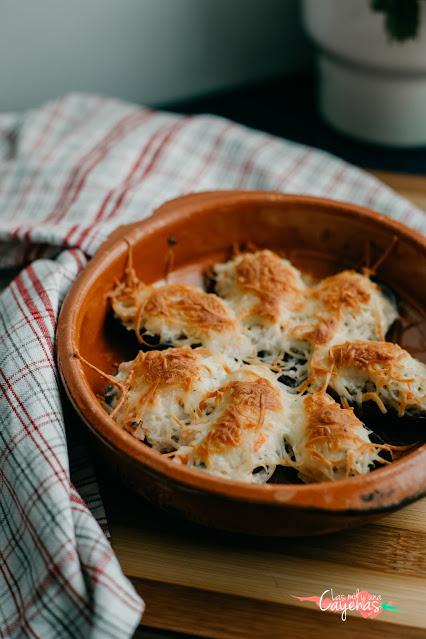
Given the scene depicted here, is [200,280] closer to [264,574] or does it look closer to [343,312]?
[343,312]

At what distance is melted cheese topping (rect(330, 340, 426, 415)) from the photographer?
113cm

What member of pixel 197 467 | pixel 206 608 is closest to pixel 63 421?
pixel 197 467

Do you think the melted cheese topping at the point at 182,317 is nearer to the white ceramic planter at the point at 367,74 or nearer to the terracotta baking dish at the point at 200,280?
the terracotta baking dish at the point at 200,280

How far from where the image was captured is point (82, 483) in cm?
112

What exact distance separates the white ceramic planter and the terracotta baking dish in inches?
21.4

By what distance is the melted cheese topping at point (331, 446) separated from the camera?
3.35ft

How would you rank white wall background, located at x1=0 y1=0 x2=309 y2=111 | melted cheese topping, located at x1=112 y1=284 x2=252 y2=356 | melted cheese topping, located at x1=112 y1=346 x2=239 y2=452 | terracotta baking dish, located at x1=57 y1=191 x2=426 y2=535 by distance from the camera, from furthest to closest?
1. white wall background, located at x1=0 y1=0 x2=309 y2=111
2. melted cheese topping, located at x1=112 y1=284 x2=252 y2=356
3. melted cheese topping, located at x1=112 y1=346 x2=239 y2=452
4. terracotta baking dish, located at x1=57 y1=191 x2=426 y2=535

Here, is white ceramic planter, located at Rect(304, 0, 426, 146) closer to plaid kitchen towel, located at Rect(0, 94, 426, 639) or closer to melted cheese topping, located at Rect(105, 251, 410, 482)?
plaid kitchen towel, located at Rect(0, 94, 426, 639)

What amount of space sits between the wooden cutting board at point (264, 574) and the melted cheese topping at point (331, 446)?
0.11 metres

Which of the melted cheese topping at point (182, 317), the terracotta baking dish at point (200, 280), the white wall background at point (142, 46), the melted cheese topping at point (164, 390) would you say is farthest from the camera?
the white wall background at point (142, 46)

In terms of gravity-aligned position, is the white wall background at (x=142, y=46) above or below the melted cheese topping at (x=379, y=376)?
above

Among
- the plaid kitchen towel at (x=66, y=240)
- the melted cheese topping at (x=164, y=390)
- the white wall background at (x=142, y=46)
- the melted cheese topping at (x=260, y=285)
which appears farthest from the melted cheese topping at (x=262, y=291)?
the white wall background at (x=142, y=46)

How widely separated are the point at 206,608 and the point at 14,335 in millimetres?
495

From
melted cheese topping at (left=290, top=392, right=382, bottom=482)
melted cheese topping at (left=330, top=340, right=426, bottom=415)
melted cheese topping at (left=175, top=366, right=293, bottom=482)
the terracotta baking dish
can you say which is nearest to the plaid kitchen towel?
the terracotta baking dish
